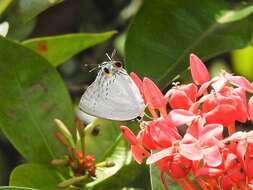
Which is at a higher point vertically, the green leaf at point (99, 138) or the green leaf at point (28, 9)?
the green leaf at point (28, 9)

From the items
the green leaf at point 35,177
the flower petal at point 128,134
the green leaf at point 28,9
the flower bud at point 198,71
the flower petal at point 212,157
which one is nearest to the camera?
the flower petal at point 212,157

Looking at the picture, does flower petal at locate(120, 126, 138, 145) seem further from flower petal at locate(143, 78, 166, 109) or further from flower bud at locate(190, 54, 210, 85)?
flower bud at locate(190, 54, 210, 85)

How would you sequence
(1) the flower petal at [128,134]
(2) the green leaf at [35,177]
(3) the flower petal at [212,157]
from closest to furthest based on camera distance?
(3) the flower petal at [212,157]
(1) the flower petal at [128,134]
(2) the green leaf at [35,177]

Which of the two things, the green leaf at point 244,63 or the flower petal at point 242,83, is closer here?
the flower petal at point 242,83

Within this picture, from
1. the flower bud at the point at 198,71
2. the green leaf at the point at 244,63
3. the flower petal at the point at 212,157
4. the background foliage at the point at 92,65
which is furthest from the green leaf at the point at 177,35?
the green leaf at the point at 244,63

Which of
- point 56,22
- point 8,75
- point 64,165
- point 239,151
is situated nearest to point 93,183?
point 64,165

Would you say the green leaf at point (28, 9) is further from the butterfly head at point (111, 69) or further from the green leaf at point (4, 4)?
the butterfly head at point (111, 69)

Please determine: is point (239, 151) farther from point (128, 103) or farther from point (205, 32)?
point (205, 32)

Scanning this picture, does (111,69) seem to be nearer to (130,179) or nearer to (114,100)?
(114,100)
